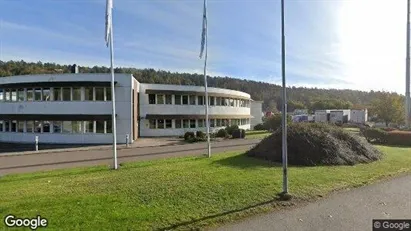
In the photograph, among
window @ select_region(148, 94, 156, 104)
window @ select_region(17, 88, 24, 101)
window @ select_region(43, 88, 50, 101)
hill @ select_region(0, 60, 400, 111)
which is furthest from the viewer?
hill @ select_region(0, 60, 400, 111)

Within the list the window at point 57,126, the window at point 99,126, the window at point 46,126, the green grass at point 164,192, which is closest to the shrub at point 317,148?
the green grass at point 164,192

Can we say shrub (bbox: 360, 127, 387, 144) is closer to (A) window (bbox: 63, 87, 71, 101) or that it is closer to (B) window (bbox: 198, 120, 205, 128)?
(B) window (bbox: 198, 120, 205, 128)

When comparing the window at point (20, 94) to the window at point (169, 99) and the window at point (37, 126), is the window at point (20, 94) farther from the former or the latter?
the window at point (169, 99)

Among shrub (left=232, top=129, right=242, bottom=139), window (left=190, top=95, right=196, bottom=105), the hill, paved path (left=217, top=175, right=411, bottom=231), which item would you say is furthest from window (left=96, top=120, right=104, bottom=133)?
paved path (left=217, top=175, right=411, bottom=231)

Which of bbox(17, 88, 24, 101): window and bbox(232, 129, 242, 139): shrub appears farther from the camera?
bbox(232, 129, 242, 139): shrub

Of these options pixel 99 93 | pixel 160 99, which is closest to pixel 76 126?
pixel 99 93

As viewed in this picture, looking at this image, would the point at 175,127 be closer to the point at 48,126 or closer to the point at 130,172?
the point at 48,126

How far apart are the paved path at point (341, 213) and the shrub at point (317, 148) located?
4.81 meters

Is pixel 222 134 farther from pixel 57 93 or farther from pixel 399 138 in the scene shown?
pixel 57 93

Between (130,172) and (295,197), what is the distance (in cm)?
645

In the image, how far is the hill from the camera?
210 ft

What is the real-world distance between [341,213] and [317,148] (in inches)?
305

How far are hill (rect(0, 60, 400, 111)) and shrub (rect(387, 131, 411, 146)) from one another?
128ft

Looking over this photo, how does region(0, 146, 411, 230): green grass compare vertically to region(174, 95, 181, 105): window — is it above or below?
below
